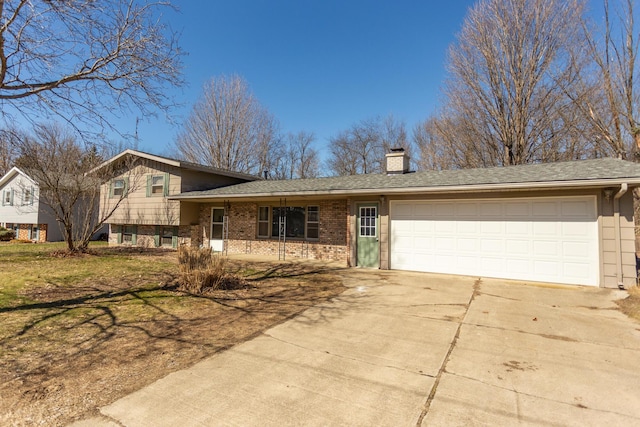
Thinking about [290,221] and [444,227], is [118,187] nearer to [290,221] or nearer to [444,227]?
[290,221]

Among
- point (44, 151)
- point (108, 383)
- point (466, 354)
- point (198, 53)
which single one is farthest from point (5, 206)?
point (466, 354)

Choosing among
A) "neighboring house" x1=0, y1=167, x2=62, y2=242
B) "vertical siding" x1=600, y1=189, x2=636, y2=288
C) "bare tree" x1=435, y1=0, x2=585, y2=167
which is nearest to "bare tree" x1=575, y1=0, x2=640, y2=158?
"bare tree" x1=435, y1=0, x2=585, y2=167

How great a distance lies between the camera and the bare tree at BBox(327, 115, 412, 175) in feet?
93.3

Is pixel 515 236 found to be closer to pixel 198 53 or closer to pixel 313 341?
pixel 313 341

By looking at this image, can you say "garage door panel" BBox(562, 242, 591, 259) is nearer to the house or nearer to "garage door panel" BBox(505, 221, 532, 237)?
the house

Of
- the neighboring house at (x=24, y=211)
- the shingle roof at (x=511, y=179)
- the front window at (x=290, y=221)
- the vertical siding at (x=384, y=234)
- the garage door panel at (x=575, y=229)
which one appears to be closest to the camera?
the shingle roof at (x=511, y=179)

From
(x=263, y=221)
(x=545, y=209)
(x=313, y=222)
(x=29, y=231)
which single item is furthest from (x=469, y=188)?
(x=29, y=231)

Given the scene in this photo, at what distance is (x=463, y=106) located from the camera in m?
17.0

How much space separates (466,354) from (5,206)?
29989mm

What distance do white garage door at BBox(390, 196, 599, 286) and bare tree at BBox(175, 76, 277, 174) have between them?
55.4 feet

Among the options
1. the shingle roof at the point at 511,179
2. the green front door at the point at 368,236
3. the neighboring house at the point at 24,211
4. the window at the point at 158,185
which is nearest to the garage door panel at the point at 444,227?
the shingle roof at the point at 511,179

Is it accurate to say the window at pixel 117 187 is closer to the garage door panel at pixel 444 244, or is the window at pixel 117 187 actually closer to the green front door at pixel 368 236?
→ the green front door at pixel 368 236

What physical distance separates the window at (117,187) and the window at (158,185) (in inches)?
77.5

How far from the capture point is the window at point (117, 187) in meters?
15.9
